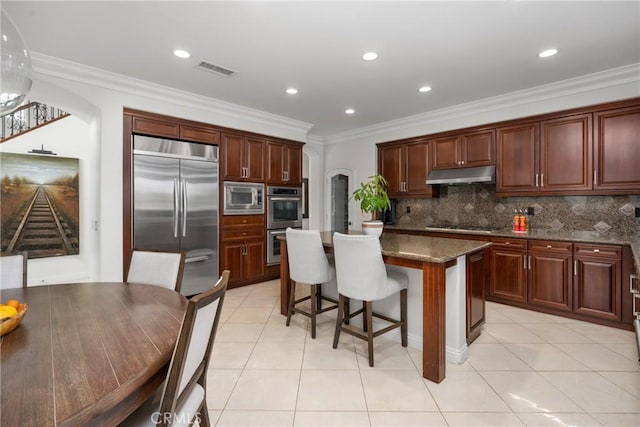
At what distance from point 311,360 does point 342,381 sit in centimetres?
36

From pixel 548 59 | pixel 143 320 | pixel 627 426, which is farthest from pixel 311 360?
pixel 548 59

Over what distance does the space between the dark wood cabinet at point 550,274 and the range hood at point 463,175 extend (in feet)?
3.41

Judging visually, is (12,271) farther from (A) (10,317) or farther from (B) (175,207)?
(B) (175,207)

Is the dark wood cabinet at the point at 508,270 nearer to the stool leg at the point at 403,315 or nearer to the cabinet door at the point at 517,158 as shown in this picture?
the cabinet door at the point at 517,158

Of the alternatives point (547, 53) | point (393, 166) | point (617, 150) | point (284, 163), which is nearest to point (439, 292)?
point (547, 53)

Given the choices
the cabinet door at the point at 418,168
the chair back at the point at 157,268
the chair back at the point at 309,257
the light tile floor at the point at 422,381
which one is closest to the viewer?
the light tile floor at the point at 422,381

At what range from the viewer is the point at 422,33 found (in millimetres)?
2434

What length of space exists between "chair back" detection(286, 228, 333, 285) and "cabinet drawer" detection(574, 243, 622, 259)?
263 centimetres

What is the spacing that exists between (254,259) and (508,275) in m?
3.45

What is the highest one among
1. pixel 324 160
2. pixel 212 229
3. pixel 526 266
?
pixel 324 160

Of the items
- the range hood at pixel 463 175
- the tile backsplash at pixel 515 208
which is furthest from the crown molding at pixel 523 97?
the tile backsplash at pixel 515 208

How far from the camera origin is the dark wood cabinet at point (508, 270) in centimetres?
345

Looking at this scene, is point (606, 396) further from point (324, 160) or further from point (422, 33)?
point (324, 160)

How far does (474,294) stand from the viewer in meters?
2.59
